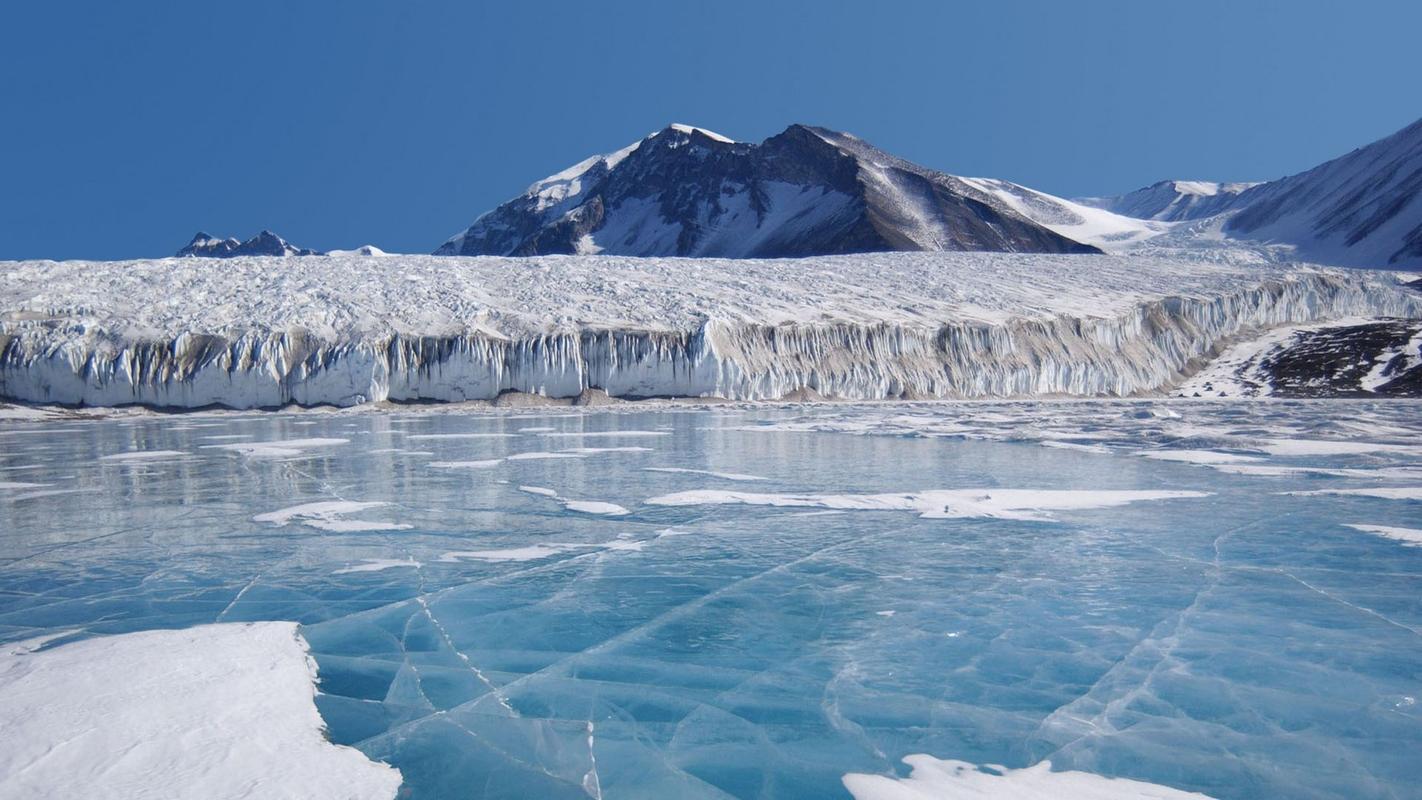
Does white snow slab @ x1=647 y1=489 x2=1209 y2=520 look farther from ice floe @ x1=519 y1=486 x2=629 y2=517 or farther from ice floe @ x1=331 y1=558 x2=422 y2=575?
ice floe @ x1=331 y1=558 x2=422 y2=575

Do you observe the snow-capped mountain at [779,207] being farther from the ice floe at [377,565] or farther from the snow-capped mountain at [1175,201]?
the ice floe at [377,565]

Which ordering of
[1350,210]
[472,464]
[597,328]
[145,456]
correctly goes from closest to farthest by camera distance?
[472,464]
[145,456]
[597,328]
[1350,210]

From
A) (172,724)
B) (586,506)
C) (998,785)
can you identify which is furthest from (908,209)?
(172,724)

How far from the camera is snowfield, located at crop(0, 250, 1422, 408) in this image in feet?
90.2

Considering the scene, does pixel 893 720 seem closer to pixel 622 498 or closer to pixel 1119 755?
pixel 1119 755

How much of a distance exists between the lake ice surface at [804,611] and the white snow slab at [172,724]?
0.72ft

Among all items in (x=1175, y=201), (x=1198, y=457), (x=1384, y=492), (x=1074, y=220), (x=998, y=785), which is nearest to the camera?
(x=998, y=785)

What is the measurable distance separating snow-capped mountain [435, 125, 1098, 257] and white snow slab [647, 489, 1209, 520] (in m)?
71.8

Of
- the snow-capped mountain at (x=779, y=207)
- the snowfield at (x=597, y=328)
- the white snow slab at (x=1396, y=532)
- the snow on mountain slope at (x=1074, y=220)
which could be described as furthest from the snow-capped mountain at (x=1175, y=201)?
the white snow slab at (x=1396, y=532)

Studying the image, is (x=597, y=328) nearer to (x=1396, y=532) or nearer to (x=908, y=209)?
(x=1396, y=532)

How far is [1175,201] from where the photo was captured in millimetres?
132750

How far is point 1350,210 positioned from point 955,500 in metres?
90.6

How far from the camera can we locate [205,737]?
3725 mm

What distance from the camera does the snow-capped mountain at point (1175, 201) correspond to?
4786 inches
